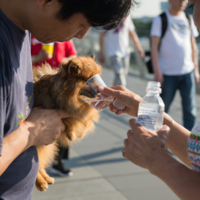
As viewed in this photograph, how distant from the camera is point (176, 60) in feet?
15.5

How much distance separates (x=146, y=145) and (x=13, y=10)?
0.91 metres

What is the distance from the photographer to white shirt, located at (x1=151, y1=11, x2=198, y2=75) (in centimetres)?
469

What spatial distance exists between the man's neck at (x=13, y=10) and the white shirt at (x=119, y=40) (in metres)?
4.96

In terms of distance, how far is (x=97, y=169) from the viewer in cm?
448

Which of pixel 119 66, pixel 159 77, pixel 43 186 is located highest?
pixel 159 77

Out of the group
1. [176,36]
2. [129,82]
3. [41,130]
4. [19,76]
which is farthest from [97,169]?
[129,82]

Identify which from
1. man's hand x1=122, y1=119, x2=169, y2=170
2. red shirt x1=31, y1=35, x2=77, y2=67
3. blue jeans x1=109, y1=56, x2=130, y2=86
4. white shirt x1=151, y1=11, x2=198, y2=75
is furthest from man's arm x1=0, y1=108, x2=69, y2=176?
blue jeans x1=109, y1=56, x2=130, y2=86

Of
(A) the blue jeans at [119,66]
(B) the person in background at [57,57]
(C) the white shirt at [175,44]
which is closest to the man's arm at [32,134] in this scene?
(B) the person in background at [57,57]

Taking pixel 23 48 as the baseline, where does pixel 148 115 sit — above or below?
below

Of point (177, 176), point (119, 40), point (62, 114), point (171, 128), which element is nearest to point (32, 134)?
point (62, 114)

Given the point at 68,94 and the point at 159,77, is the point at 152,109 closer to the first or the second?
the point at 68,94

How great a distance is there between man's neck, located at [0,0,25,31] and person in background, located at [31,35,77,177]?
6.92ft

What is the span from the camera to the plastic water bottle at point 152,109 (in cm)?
167

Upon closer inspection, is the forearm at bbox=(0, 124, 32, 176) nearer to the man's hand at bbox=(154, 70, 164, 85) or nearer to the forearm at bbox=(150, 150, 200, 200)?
the forearm at bbox=(150, 150, 200, 200)
